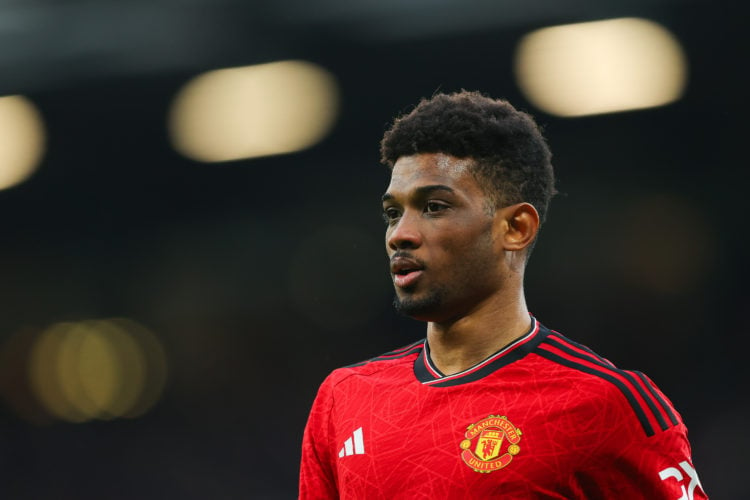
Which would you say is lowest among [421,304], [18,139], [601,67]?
[421,304]

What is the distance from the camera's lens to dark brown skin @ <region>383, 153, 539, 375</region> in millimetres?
1854

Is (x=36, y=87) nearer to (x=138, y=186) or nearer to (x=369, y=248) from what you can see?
(x=138, y=186)

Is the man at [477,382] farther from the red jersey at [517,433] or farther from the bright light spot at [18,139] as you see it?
the bright light spot at [18,139]

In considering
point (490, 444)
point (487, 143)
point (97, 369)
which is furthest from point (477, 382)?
point (97, 369)

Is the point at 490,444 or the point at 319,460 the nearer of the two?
the point at 490,444

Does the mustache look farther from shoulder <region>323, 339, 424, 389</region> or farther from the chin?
shoulder <region>323, 339, 424, 389</region>

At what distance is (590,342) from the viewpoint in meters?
5.17

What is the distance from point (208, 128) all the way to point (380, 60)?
120 cm

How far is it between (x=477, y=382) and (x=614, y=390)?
0.28 meters

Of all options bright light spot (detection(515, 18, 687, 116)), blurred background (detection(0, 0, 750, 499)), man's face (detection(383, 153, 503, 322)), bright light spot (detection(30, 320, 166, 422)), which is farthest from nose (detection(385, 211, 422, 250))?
bright light spot (detection(30, 320, 166, 422))

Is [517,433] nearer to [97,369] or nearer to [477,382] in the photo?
[477,382]

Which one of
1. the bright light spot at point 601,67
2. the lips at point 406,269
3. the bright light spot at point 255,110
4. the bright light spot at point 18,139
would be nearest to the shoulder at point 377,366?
the lips at point 406,269

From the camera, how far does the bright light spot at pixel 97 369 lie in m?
5.73

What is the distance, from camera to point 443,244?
1845 millimetres
